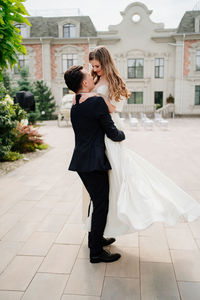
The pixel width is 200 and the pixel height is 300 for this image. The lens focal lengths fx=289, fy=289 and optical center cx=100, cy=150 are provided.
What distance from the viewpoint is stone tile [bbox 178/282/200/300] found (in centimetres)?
247

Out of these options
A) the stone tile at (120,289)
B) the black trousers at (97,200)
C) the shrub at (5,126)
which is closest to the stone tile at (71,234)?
the black trousers at (97,200)

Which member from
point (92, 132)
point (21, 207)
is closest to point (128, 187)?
point (92, 132)

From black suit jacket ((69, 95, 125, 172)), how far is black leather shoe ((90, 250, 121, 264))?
3.20 ft

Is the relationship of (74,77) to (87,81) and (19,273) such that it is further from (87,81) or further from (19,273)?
(19,273)

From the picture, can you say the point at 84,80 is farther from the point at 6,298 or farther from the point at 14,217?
the point at 14,217

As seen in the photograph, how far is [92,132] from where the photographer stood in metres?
2.78

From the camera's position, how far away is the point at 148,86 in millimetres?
28625

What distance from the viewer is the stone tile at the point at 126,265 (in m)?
2.84

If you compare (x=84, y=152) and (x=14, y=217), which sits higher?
(x=84, y=152)

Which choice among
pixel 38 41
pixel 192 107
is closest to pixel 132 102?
pixel 192 107

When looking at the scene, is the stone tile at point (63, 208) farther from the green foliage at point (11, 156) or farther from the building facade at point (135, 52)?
the building facade at point (135, 52)

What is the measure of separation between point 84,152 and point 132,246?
1398 mm

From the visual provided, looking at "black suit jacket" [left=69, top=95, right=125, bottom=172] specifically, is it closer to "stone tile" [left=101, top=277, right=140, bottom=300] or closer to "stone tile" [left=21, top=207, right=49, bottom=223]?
"stone tile" [left=101, top=277, right=140, bottom=300]

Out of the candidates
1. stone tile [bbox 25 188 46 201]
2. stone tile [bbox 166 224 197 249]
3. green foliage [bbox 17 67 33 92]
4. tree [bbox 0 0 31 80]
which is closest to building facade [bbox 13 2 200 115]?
green foliage [bbox 17 67 33 92]
